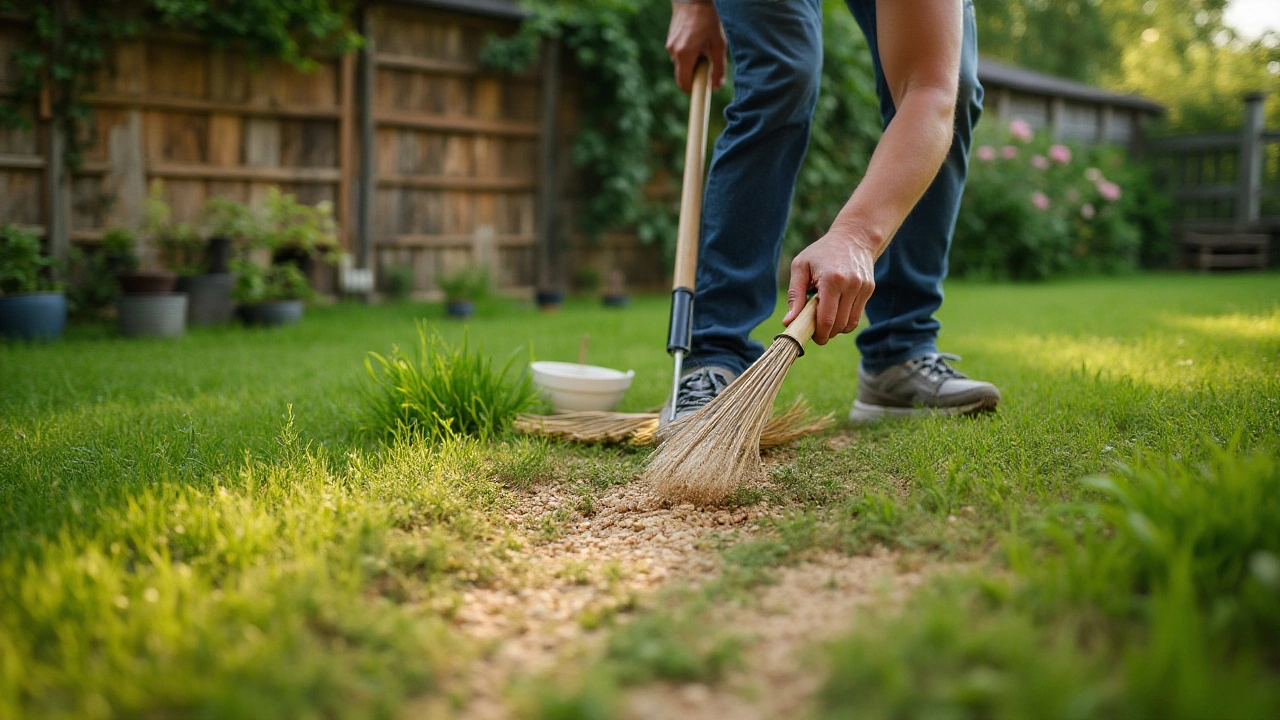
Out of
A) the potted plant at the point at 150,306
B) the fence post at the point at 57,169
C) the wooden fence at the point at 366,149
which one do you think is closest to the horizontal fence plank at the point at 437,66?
the wooden fence at the point at 366,149

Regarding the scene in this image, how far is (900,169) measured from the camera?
1850 millimetres

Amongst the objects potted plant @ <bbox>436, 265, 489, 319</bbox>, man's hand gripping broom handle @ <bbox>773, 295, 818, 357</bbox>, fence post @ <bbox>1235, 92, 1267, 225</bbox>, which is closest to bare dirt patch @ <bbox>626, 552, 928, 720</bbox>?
man's hand gripping broom handle @ <bbox>773, 295, 818, 357</bbox>

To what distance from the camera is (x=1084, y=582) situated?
1.12m

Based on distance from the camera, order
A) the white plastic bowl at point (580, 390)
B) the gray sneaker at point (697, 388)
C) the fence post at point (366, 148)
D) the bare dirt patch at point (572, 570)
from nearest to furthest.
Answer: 1. the bare dirt patch at point (572, 570)
2. the gray sneaker at point (697, 388)
3. the white plastic bowl at point (580, 390)
4. the fence post at point (366, 148)

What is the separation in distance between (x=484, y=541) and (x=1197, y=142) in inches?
548

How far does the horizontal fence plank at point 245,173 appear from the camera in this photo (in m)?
5.71

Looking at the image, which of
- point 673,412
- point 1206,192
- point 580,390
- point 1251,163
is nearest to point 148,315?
point 580,390

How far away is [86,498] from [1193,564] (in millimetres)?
1800

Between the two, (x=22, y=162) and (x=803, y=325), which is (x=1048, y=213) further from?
(x=22, y=162)

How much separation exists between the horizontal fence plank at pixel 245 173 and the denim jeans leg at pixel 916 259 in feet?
15.7

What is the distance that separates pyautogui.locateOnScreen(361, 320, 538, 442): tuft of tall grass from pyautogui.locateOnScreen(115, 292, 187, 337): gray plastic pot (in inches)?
113

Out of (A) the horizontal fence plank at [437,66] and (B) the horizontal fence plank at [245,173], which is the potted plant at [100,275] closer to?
(B) the horizontal fence plank at [245,173]

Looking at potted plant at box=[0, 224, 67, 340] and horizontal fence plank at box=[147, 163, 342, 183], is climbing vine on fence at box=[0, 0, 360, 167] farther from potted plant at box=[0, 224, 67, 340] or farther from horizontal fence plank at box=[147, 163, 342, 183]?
potted plant at box=[0, 224, 67, 340]

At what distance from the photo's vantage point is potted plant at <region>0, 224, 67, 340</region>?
441cm
